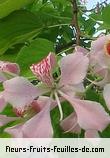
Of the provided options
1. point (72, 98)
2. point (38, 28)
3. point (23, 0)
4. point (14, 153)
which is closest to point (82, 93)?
point (72, 98)

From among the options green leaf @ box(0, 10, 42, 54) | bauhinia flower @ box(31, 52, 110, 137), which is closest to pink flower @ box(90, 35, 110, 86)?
bauhinia flower @ box(31, 52, 110, 137)

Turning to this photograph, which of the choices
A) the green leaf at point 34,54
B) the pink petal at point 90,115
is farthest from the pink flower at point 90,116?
the green leaf at point 34,54

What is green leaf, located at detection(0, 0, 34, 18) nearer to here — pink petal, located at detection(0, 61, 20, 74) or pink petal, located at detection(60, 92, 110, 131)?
pink petal, located at detection(0, 61, 20, 74)

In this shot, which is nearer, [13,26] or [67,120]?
[67,120]

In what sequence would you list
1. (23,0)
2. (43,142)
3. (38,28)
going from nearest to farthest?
(43,142) < (23,0) < (38,28)

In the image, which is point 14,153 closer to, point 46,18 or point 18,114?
point 18,114

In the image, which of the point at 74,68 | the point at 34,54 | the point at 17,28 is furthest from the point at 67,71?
the point at 17,28

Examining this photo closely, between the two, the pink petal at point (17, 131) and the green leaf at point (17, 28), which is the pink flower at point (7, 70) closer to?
the pink petal at point (17, 131)
